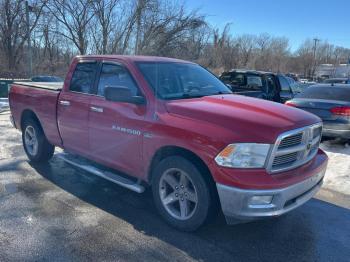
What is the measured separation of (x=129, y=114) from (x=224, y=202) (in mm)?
1563

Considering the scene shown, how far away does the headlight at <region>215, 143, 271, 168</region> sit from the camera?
3324mm

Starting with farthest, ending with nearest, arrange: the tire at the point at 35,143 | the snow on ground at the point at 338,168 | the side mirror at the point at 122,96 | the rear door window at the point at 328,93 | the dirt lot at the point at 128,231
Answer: the rear door window at the point at 328,93, the tire at the point at 35,143, the snow on ground at the point at 338,168, the side mirror at the point at 122,96, the dirt lot at the point at 128,231

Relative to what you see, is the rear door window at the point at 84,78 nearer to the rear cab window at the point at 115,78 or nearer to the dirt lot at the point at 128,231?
the rear cab window at the point at 115,78

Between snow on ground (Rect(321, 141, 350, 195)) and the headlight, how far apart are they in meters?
2.90

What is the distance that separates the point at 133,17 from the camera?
24344mm

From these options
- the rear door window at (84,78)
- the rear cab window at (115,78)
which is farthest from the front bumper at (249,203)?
the rear door window at (84,78)

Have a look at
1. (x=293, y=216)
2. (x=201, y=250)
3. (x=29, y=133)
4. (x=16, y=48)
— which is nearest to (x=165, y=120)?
(x=201, y=250)

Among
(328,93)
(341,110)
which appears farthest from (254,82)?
(341,110)

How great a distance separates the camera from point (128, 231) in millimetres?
3906

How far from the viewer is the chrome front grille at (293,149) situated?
11.1 ft

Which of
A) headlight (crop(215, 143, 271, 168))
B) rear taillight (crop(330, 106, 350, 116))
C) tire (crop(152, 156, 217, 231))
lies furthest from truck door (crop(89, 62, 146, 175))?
rear taillight (crop(330, 106, 350, 116))

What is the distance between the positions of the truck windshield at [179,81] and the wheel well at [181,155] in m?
0.64

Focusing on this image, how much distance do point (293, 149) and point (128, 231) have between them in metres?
1.94

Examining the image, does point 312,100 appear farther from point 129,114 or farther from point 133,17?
point 133,17
